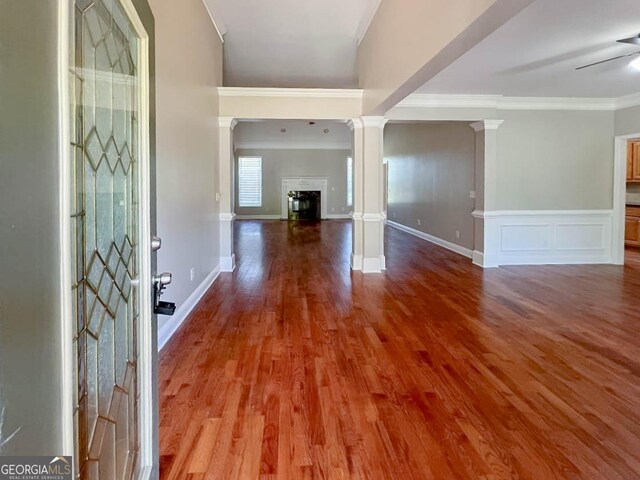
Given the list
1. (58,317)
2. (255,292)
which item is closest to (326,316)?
Answer: (255,292)

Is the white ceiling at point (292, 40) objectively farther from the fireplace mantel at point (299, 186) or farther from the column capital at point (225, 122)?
the fireplace mantel at point (299, 186)

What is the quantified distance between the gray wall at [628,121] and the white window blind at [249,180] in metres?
10.4

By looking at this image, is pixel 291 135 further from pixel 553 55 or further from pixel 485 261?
pixel 553 55

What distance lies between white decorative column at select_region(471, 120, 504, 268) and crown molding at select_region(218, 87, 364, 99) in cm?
196

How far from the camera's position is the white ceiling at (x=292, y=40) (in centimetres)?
498

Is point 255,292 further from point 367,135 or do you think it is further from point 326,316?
point 367,135

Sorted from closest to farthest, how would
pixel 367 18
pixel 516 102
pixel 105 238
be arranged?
pixel 105 238 < pixel 367 18 < pixel 516 102

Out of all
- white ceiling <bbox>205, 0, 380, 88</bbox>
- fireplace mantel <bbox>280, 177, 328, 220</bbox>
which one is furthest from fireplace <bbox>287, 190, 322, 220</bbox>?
white ceiling <bbox>205, 0, 380, 88</bbox>

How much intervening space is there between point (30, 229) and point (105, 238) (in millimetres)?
451

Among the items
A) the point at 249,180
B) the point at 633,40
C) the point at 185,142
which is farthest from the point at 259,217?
the point at 633,40

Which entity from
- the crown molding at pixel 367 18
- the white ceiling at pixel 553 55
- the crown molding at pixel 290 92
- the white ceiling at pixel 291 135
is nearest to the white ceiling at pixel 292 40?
the crown molding at pixel 367 18

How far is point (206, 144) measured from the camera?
195 inches

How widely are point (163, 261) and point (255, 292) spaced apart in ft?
6.10

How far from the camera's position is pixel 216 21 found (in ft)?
17.2
